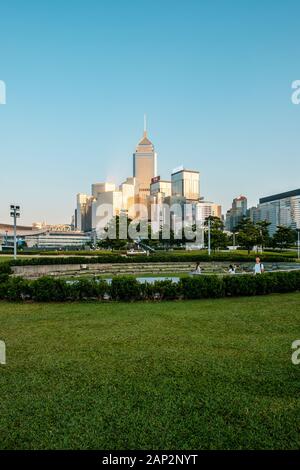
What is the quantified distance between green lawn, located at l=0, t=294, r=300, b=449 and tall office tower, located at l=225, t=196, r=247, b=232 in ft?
523

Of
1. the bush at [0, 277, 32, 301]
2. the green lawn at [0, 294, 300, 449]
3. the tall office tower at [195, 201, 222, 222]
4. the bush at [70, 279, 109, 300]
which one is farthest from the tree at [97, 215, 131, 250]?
the green lawn at [0, 294, 300, 449]

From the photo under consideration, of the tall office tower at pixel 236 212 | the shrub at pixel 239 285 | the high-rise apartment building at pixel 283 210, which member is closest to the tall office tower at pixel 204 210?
the tall office tower at pixel 236 212

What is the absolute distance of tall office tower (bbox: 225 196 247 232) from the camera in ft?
547

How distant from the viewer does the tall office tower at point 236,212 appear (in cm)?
16680

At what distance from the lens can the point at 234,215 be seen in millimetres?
172875

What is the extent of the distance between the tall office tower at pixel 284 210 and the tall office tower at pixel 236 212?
1773cm

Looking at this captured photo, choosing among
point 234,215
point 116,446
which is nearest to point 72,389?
point 116,446

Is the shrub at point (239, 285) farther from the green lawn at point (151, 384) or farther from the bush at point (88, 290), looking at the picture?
the bush at point (88, 290)

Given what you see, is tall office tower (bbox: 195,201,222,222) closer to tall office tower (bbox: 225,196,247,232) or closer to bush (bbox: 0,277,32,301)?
tall office tower (bbox: 225,196,247,232)

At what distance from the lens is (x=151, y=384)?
451 centimetres

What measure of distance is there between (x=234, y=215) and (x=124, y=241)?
127 metres

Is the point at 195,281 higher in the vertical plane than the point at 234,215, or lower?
lower

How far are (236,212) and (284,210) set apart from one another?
41903mm
